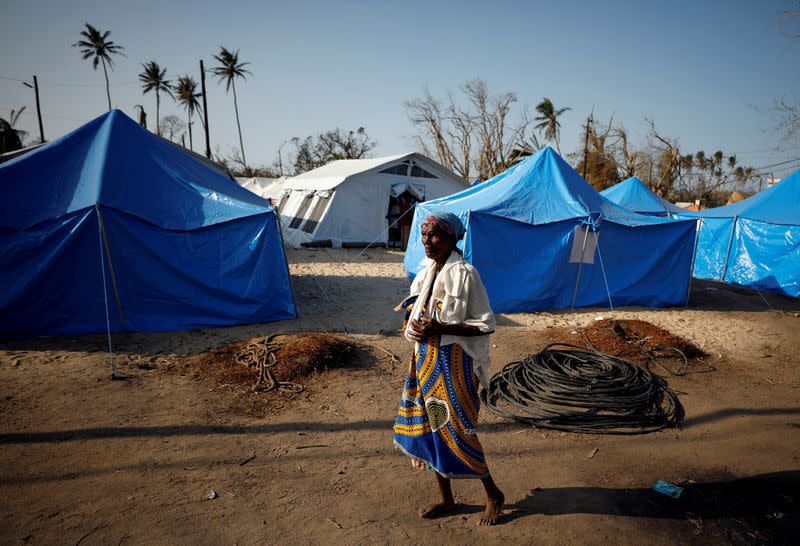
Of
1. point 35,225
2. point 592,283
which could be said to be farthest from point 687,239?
point 35,225

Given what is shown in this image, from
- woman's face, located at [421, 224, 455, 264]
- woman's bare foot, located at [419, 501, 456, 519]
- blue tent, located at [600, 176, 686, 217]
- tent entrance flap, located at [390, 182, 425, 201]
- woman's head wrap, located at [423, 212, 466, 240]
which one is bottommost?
woman's bare foot, located at [419, 501, 456, 519]

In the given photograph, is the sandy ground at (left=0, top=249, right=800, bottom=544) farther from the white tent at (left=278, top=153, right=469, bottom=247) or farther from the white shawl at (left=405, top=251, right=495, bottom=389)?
the white tent at (left=278, top=153, right=469, bottom=247)

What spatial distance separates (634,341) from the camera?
6.29 m

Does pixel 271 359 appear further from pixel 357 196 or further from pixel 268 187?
pixel 268 187

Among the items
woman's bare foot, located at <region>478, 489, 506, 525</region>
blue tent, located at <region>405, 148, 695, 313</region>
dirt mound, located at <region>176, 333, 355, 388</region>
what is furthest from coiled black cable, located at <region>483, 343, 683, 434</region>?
blue tent, located at <region>405, 148, 695, 313</region>

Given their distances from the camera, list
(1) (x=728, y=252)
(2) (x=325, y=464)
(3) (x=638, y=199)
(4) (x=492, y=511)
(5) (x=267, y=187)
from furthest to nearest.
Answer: (5) (x=267, y=187) < (3) (x=638, y=199) < (1) (x=728, y=252) < (2) (x=325, y=464) < (4) (x=492, y=511)

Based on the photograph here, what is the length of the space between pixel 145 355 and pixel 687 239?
10231 mm

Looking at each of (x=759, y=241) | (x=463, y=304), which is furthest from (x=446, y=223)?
(x=759, y=241)

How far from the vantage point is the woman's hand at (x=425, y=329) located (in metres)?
2.27

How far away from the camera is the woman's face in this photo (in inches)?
91.7

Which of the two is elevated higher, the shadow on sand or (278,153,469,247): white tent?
(278,153,469,247): white tent

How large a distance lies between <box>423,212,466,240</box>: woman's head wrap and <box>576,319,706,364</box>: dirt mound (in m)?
4.54

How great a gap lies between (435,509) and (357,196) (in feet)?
45.4

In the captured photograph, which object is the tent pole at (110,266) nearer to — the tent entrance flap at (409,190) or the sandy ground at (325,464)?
the sandy ground at (325,464)
